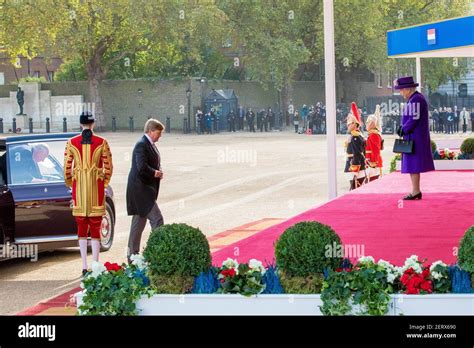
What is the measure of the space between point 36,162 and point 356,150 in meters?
7.55

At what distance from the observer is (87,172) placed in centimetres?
1259

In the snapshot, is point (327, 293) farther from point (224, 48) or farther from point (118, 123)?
point (224, 48)

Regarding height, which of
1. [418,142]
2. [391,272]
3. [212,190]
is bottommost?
[212,190]

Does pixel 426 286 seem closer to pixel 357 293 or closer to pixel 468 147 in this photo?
pixel 357 293

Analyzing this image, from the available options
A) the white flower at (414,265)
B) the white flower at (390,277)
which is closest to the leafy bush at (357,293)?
the white flower at (390,277)

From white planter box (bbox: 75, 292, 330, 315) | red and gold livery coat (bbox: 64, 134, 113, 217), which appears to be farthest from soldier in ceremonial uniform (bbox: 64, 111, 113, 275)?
white planter box (bbox: 75, 292, 330, 315)

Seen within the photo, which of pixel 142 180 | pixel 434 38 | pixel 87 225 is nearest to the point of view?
pixel 87 225

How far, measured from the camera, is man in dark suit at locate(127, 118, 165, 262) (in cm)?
1355

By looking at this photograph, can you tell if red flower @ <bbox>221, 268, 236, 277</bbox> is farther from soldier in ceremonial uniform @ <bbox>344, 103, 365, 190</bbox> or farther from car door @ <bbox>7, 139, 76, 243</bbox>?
soldier in ceremonial uniform @ <bbox>344, 103, 365, 190</bbox>

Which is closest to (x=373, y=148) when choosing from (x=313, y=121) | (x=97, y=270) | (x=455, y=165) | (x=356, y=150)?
(x=356, y=150)

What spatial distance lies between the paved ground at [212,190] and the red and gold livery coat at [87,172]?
874mm

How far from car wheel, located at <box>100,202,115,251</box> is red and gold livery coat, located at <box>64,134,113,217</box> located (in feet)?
9.34

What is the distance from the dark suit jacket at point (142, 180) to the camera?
1356 cm
